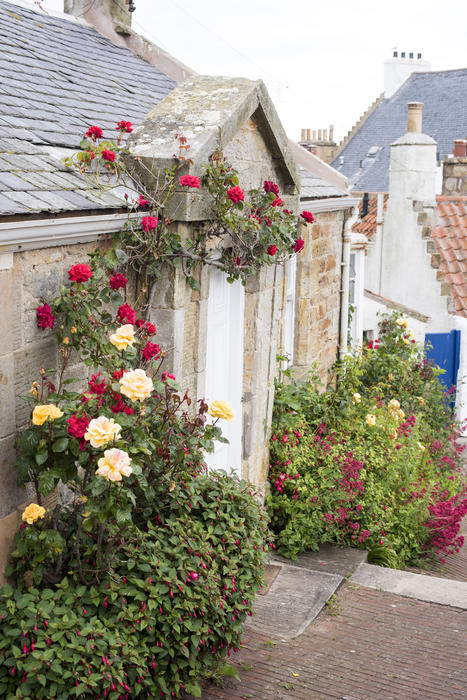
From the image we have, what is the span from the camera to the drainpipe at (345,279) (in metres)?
10.4

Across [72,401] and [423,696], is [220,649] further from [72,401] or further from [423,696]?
[72,401]

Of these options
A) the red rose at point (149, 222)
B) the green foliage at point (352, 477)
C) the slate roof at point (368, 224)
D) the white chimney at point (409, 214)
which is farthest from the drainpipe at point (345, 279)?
the red rose at point (149, 222)

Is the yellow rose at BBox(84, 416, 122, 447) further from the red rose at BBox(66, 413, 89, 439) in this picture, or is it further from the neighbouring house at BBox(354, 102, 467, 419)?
the neighbouring house at BBox(354, 102, 467, 419)

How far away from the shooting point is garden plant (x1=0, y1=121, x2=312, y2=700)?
12.6 feet

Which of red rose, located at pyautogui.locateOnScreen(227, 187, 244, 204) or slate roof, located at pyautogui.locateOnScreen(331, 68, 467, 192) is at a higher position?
slate roof, located at pyautogui.locateOnScreen(331, 68, 467, 192)

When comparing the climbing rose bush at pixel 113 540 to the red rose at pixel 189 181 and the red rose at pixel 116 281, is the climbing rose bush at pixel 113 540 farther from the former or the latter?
the red rose at pixel 189 181

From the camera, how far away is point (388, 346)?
472 inches

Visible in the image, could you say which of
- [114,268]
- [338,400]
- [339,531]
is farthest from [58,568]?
[338,400]

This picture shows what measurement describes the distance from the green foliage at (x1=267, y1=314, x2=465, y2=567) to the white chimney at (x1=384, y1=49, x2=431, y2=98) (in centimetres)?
2416

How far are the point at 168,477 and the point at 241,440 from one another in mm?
2595

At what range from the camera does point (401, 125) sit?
29.2 meters

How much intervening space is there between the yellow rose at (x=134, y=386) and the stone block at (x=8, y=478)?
2.11 ft

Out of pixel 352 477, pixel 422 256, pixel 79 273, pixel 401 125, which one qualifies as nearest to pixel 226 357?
pixel 352 477

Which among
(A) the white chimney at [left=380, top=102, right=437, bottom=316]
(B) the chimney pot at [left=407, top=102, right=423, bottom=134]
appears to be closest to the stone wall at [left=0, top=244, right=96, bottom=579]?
(A) the white chimney at [left=380, top=102, right=437, bottom=316]
